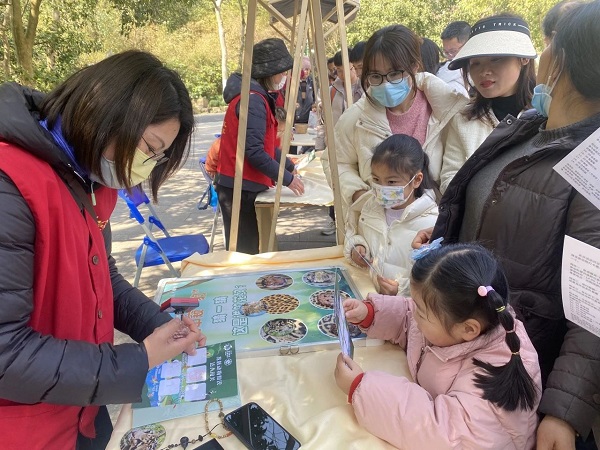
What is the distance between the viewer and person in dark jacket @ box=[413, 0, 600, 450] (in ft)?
3.21

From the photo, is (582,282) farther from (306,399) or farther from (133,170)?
(133,170)

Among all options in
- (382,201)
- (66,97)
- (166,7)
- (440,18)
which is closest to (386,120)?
(382,201)

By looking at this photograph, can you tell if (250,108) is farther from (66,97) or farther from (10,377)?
(10,377)

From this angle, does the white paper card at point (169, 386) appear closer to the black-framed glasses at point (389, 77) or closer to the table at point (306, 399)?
the table at point (306, 399)

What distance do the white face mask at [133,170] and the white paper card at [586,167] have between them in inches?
37.8

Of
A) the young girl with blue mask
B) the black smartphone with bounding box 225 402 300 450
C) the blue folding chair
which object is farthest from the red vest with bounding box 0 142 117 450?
the blue folding chair

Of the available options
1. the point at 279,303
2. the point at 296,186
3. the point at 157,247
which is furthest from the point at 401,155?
the point at 157,247

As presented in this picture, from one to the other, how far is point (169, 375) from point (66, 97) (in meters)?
0.77

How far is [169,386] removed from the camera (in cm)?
118

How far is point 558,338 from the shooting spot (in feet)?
3.79

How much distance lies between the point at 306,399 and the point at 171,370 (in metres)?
0.39

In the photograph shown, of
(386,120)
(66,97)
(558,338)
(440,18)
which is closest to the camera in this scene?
(66,97)

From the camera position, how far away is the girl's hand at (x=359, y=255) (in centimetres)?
184

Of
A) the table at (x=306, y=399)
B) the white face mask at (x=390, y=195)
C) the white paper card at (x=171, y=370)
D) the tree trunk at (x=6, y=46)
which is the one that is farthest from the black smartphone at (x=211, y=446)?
the tree trunk at (x=6, y=46)
